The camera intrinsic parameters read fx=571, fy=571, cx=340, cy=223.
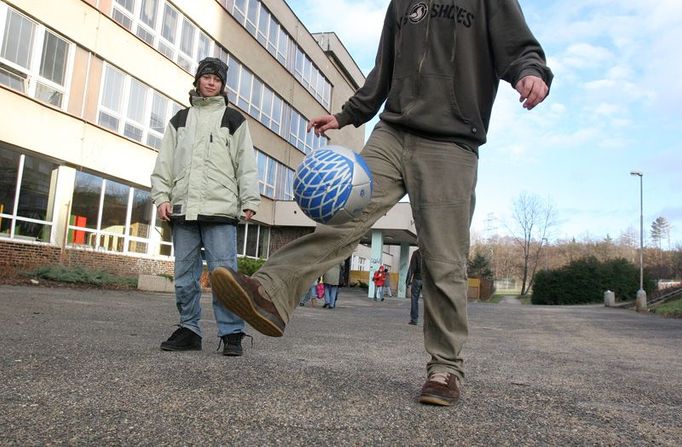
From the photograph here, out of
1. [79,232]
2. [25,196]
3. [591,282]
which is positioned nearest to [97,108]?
[25,196]

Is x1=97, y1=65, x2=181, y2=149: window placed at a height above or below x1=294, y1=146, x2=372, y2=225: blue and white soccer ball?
above

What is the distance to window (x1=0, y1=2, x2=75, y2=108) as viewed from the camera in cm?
1446

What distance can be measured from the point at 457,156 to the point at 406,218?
25.6 metres

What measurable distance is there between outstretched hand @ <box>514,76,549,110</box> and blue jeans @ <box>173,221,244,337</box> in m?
2.33

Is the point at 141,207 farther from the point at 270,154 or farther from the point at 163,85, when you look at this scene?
the point at 270,154

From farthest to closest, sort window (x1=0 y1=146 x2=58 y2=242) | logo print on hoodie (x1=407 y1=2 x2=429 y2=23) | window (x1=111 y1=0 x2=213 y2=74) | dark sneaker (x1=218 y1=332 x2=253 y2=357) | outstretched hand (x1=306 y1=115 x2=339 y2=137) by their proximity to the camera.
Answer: window (x1=111 y1=0 x2=213 y2=74), window (x1=0 y1=146 x2=58 y2=242), dark sneaker (x1=218 y1=332 x2=253 y2=357), outstretched hand (x1=306 y1=115 x2=339 y2=137), logo print on hoodie (x1=407 y1=2 x2=429 y2=23)

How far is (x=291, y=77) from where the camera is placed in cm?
3147

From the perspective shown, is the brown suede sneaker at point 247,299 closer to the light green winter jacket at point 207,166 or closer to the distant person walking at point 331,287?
the light green winter jacket at point 207,166

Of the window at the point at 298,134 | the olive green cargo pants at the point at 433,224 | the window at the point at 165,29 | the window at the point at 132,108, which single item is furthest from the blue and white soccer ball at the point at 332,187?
the window at the point at 298,134

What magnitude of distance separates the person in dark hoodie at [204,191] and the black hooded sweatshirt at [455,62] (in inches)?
60.7

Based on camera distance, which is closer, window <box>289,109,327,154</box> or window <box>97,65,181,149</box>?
window <box>97,65,181,149</box>

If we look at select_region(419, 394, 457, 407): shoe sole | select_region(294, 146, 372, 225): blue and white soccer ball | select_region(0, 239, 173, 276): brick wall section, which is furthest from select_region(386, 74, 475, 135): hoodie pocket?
select_region(0, 239, 173, 276): brick wall section

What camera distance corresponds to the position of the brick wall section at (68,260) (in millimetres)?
14445

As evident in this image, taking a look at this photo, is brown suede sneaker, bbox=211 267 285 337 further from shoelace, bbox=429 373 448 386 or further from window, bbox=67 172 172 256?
window, bbox=67 172 172 256
